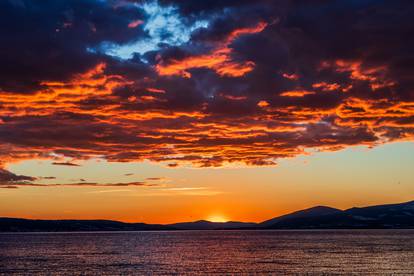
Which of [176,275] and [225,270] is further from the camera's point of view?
[225,270]

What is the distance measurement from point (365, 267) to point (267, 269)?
2271cm

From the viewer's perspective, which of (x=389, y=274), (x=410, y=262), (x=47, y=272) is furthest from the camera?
(x=410, y=262)

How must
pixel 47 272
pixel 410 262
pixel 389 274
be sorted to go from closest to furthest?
pixel 389 274 < pixel 47 272 < pixel 410 262

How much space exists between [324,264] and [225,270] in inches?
1050

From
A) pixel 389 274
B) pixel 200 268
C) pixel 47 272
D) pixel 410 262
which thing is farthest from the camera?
pixel 410 262

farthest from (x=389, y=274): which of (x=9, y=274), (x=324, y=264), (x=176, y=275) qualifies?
(x=9, y=274)

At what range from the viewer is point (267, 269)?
381 ft

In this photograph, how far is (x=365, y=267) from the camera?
385ft

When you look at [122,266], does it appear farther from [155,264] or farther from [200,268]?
[200,268]

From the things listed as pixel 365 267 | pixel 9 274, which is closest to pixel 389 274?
pixel 365 267

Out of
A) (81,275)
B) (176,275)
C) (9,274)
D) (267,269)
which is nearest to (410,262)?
(267,269)

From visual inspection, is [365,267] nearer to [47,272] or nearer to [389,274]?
[389,274]

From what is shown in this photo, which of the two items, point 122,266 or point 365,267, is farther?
point 122,266

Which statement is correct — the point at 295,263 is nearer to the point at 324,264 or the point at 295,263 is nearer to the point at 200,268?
the point at 324,264
